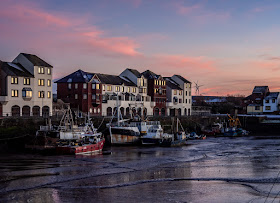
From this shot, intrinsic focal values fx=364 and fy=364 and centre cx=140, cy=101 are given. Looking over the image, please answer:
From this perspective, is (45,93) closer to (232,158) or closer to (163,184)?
(232,158)

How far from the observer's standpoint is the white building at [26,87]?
7169cm

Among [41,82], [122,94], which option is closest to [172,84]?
[122,94]

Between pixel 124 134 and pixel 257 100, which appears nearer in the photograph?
pixel 124 134

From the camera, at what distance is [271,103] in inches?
5177

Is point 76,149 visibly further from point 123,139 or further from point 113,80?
point 113,80

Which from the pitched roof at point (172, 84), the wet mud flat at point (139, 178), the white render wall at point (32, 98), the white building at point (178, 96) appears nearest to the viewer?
the wet mud flat at point (139, 178)

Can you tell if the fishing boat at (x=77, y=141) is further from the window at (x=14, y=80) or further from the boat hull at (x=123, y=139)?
the window at (x=14, y=80)

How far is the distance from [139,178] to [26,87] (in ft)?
158

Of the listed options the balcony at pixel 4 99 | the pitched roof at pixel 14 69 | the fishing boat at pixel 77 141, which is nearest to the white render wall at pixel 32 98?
the balcony at pixel 4 99

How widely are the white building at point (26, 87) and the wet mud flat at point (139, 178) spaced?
2581 cm

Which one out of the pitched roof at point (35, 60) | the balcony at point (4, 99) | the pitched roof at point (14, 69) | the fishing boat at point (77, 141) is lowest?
the fishing boat at point (77, 141)

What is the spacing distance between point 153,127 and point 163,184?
3938cm

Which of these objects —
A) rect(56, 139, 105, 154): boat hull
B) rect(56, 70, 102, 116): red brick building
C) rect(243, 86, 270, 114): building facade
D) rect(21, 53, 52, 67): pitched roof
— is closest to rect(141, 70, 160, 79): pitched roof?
rect(56, 70, 102, 116): red brick building

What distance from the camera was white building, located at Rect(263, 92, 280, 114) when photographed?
428ft
